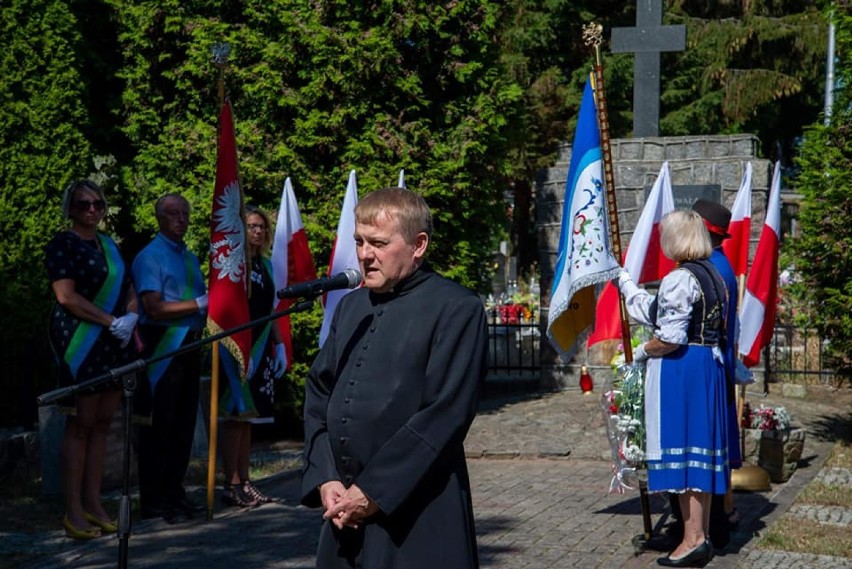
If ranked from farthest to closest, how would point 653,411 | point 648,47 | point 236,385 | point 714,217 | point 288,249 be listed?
point 648,47 → point 288,249 → point 236,385 → point 714,217 → point 653,411

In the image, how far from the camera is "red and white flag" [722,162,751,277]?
8969mm

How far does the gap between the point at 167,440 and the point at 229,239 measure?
1399 millimetres

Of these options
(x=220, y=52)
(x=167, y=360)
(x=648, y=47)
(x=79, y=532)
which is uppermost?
(x=648, y=47)

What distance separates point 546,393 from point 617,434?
20.4ft

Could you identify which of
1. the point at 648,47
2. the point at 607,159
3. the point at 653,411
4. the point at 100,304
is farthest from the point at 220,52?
the point at 648,47

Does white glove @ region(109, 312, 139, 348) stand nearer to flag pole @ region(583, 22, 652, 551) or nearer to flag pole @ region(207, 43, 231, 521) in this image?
flag pole @ region(207, 43, 231, 521)

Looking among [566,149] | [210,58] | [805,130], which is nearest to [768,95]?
[566,149]

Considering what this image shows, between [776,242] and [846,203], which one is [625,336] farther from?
[846,203]

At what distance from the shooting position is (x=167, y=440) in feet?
24.7

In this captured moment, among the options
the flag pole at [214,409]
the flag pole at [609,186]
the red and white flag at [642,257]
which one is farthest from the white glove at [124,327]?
the flag pole at [609,186]

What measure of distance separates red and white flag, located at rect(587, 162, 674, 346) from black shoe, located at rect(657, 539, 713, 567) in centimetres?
163

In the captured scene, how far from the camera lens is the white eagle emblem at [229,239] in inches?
298

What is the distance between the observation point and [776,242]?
915cm

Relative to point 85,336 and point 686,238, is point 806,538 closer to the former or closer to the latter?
point 686,238
